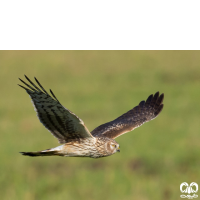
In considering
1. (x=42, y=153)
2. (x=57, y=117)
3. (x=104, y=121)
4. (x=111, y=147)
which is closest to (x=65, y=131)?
(x=57, y=117)

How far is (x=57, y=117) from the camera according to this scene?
24.9ft

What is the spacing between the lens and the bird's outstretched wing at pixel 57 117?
7352 mm

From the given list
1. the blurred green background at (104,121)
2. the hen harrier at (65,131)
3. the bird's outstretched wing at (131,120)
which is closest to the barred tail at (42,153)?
the hen harrier at (65,131)

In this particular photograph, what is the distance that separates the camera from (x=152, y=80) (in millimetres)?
28625

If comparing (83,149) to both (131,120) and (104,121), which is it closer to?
(131,120)

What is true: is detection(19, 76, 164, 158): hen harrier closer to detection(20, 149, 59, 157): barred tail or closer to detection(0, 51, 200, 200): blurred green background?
detection(20, 149, 59, 157): barred tail

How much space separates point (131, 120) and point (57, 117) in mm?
2540

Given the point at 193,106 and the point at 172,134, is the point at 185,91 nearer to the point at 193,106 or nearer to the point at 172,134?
the point at 193,106

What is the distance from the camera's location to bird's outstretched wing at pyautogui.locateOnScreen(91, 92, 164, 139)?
30.4ft
